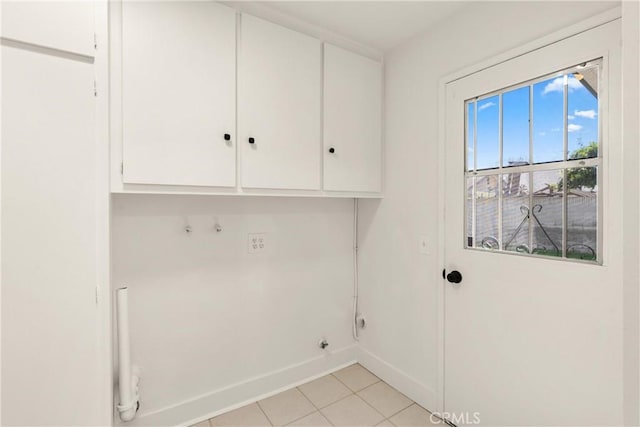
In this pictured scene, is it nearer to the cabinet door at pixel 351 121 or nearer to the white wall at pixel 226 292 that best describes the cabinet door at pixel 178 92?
the white wall at pixel 226 292

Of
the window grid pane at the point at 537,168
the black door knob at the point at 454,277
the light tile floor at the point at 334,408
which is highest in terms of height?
the window grid pane at the point at 537,168

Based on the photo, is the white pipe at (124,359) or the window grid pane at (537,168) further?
the white pipe at (124,359)

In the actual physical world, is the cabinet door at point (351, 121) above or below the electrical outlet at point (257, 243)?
above

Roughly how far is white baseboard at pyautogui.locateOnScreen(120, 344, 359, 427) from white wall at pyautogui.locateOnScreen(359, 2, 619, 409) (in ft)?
1.04

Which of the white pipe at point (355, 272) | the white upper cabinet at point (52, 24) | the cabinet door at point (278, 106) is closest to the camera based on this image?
the white upper cabinet at point (52, 24)

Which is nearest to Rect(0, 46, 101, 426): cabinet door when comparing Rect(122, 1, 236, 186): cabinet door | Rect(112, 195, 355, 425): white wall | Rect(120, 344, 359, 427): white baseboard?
Rect(122, 1, 236, 186): cabinet door

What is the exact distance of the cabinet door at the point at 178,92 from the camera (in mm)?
1322

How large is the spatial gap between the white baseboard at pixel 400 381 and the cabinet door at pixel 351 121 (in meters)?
1.33

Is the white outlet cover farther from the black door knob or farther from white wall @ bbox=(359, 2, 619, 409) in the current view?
the black door knob

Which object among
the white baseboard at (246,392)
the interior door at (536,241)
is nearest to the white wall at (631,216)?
the interior door at (536,241)

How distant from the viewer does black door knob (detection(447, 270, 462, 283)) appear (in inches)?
67.2

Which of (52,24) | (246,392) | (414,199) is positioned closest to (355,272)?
(414,199)

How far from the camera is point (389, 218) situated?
217 centimetres

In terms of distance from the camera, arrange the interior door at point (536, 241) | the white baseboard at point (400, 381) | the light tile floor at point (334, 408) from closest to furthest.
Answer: the interior door at point (536, 241)
the light tile floor at point (334, 408)
the white baseboard at point (400, 381)
